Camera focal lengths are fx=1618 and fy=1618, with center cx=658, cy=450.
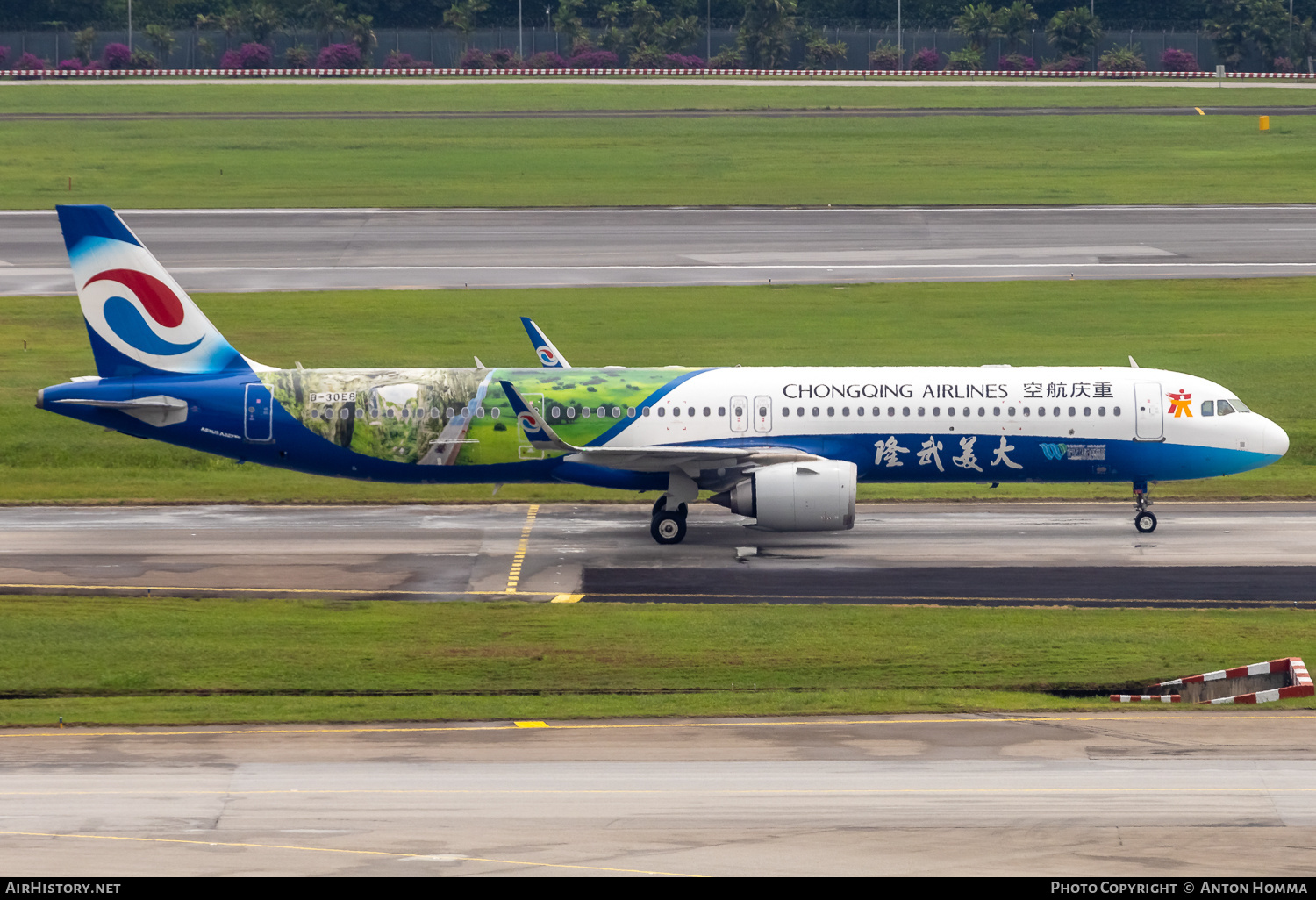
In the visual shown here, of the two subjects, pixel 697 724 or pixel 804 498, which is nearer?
pixel 697 724

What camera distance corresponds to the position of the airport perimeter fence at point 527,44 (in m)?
157

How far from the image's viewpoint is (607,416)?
40406mm

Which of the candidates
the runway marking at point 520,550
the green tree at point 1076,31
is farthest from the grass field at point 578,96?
the runway marking at point 520,550

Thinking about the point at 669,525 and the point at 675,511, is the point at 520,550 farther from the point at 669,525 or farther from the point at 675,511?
the point at 675,511

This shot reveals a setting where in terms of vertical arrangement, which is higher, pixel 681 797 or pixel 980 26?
Answer: pixel 980 26

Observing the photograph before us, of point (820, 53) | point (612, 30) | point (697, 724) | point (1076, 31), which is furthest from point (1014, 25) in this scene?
point (697, 724)

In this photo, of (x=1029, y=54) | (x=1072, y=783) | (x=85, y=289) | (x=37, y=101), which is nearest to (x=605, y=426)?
(x=85, y=289)

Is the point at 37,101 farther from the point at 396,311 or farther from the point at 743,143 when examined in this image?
the point at 396,311

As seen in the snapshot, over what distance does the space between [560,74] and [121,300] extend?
115140 mm

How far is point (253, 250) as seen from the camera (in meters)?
77.0

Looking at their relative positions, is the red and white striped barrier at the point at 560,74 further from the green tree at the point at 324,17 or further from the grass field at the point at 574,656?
the grass field at the point at 574,656

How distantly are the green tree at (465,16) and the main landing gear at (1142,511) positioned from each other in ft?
422

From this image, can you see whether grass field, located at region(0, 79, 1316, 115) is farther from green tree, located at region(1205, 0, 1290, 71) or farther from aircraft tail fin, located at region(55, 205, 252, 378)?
aircraft tail fin, located at region(55, 205, 252, 378)
